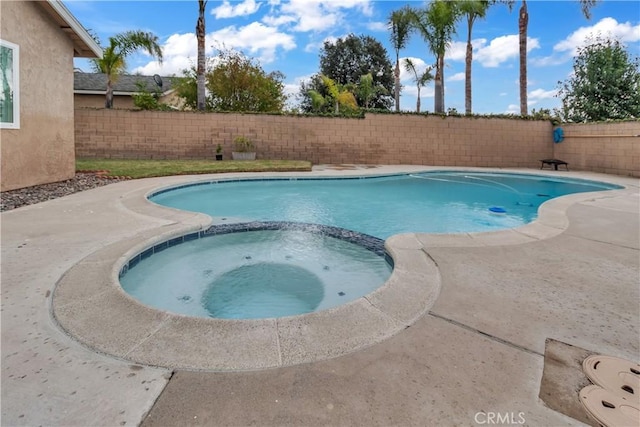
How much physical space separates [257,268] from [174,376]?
228cm

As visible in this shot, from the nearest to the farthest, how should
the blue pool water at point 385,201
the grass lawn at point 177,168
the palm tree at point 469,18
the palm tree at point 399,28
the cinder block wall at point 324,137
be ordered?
the blue pool water at point 385,201 → the grass lawn at point 177,168 → the cinder block wall at point 324,137 → the palm tree at point 469,18 → the palm tree at point 399,28

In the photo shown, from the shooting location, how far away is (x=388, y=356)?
1862 mm

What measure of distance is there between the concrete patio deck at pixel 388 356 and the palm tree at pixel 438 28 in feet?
48.0

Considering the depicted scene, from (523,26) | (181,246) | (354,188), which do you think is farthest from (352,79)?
(181,246)

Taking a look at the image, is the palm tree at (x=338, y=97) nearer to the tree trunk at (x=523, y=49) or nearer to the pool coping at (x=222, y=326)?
the tree trunk at (x=523, y=49)

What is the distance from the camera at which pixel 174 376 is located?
169 centimetres

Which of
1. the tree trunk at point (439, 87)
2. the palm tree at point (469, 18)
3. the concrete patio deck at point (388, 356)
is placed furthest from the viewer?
the tree trunk at point (439, 87)

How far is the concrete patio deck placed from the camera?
1.48 metres

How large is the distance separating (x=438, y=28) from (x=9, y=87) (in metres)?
15.7

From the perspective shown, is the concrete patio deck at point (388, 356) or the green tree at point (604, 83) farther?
the green tree at point (604, 83)

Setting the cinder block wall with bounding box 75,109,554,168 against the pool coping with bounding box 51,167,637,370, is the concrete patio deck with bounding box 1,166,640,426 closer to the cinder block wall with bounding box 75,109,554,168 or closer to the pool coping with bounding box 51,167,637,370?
the pool coping with bounding box 51,167,637,370

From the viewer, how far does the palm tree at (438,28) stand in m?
15.5

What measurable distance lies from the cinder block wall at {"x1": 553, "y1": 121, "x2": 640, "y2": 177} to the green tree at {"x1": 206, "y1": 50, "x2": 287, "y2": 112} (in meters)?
13.4

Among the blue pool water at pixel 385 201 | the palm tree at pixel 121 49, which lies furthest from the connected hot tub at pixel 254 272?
the palm tree at pixel 121 49
